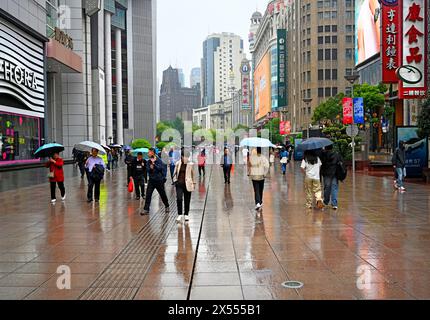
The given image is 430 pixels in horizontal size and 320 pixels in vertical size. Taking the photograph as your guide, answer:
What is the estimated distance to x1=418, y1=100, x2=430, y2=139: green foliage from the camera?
18750 mm

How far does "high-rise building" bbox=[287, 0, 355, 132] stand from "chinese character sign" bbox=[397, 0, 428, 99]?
5744 centimetres

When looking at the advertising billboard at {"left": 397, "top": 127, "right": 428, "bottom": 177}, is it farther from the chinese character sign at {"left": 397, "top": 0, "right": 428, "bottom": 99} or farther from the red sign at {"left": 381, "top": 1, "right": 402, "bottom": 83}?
the red sign at {"left": 381, "top": 1, "right": 402, "bottom": 83}

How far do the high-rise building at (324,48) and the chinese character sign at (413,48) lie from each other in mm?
57444

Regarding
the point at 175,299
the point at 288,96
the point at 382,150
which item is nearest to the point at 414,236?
the point at 175,299

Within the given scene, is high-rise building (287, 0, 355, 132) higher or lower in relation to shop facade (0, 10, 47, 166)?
higher

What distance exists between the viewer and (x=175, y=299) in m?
5.08

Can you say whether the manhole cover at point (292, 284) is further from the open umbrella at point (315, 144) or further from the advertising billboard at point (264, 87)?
the advertising billboard at point (264, 87)

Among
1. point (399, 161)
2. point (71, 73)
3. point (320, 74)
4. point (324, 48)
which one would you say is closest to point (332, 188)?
point (399, 161)

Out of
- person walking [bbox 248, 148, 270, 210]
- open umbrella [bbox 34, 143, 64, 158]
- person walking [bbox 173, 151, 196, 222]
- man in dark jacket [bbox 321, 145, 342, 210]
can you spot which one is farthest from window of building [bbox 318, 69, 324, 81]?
person walking [bbox 173, 151, 196, 222]

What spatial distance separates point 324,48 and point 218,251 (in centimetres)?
8022

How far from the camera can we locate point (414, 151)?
20641mm

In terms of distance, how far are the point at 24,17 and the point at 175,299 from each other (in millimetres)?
28051

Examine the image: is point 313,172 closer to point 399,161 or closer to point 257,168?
point 257,168

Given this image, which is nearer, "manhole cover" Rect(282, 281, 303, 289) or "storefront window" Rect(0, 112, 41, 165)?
"manhole cover" Rect(282, 281, 303, 289)
